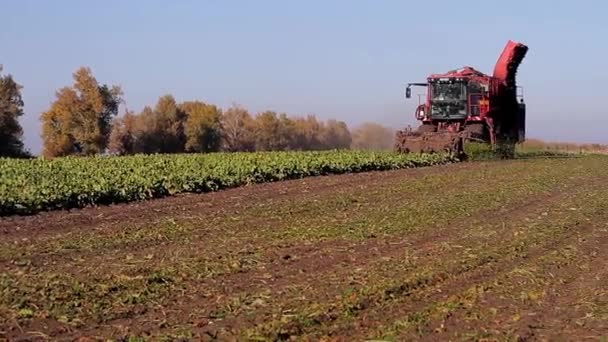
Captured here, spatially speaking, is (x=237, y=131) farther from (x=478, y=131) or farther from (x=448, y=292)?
(x=448, y=292)

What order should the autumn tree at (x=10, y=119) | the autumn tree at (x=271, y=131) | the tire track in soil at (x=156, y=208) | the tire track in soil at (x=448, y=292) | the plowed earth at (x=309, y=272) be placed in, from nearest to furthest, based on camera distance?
the tire track in soil at (x=448, y=292) → the plowed earth at (x=309, y=272) → the tire track in soil at (x=156, y=208) → the autumn tree at (x=10, y=119) → the autumn tree at (x=271, y=131)

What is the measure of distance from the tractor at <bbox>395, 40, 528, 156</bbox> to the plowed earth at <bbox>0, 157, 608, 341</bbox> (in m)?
15.1

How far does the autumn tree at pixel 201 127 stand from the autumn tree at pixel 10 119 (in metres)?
15.3

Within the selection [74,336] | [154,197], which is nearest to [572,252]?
[74,336]

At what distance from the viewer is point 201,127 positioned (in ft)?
215

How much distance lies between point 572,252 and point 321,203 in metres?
6.11

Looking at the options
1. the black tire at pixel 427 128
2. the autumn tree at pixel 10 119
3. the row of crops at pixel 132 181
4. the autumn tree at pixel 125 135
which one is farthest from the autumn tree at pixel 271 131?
the row of crops at pixel 132 181

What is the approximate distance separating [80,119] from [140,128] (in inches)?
216

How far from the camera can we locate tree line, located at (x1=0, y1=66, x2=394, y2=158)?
191 feet

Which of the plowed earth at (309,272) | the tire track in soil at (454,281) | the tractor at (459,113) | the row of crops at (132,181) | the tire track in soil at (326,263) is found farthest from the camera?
the tractor at (459,113)

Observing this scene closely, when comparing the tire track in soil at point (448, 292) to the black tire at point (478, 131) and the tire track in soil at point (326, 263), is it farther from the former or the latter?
the black tire at point (478, 131)

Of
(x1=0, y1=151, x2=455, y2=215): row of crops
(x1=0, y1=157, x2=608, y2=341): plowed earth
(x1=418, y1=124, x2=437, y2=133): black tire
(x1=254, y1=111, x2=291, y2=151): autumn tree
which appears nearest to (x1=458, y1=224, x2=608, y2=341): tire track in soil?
(x1=0, y1=157, x2=608, y2=341): plowed earth

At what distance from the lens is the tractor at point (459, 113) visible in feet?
97.6

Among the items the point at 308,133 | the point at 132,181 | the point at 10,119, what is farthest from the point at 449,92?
the point at 308,133
